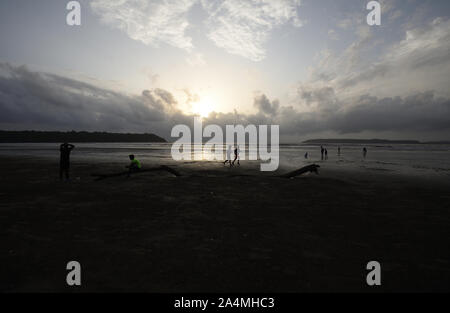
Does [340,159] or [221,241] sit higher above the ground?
[340,159]

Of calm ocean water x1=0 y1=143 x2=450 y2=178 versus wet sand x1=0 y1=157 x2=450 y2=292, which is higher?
calm ocean water x1=0 y1=143 x2=450 y2=178

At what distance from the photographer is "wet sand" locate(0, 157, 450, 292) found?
4.18 metres

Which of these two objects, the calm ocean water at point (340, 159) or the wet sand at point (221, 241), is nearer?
the wet sand at point (221, 241)

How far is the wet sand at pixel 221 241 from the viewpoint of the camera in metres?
4.18

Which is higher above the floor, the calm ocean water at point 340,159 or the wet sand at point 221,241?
the calm ocean water at point 340,159

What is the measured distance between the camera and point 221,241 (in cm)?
600

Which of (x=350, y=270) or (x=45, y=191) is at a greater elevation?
(x=45, y=191)

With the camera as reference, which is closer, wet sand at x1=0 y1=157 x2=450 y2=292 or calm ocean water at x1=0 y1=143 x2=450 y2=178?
wet sand at x1=0 y1=157 x2=450 y2=292

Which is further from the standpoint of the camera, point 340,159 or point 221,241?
point 340,159

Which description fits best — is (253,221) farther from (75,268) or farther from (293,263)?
(75,268)
